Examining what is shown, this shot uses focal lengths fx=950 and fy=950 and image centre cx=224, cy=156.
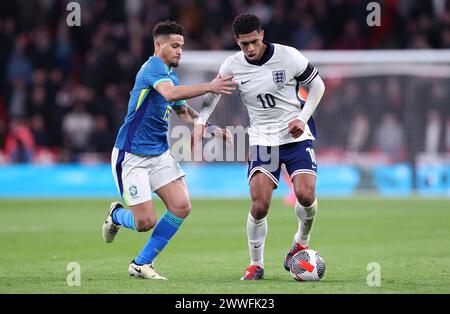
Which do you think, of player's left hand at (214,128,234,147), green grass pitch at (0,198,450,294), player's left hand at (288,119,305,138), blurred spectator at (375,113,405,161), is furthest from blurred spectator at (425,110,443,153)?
player's left hand at (288,119,305,138)

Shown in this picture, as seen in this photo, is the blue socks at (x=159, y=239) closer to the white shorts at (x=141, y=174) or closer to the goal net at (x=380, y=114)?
the white shorts at (x=141, y=174)

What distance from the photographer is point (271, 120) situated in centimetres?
875

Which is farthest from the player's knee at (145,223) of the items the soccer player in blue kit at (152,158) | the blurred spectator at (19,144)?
the blurred spectator at (19,144)

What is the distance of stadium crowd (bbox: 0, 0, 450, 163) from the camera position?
20125 millimetres

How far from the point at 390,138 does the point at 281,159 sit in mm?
11553

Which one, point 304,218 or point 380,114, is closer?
point 304,218

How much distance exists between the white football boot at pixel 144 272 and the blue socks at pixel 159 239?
4 cm

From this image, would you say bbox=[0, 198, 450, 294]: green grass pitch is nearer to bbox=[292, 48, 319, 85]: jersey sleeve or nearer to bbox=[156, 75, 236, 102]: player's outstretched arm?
bbox=[156, 75, 236, 102]: player's outstretched arm

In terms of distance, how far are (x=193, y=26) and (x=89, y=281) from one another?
1503cm

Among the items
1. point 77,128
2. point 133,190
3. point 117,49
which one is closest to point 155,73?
point 133,190

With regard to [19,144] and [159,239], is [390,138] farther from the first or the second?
[159,239]

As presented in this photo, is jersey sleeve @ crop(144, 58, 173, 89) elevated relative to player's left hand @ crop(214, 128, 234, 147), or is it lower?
elevated
